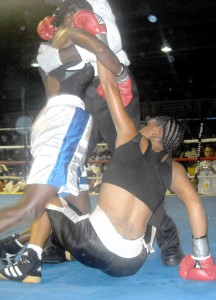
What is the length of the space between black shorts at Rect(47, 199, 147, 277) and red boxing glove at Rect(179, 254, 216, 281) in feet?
0.67

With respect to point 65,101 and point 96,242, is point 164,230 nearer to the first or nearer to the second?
point 96,242

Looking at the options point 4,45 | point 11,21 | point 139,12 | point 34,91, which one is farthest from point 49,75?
point 34,91

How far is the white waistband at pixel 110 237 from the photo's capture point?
141 centimetres

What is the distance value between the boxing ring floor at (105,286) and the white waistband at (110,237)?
0.14 meters

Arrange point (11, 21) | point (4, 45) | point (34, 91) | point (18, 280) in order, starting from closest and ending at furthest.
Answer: point (18, 280), point (11, 21), point (4, 45), point (34, 91)

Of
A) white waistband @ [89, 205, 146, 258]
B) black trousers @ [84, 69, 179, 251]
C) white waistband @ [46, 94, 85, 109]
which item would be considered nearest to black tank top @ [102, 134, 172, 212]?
white waistband @ [89, 205, 146, 258]

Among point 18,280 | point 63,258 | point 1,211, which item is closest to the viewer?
point 1,211

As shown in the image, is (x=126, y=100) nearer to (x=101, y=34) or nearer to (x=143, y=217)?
(x=101, y=34)

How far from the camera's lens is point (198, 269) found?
1.52m

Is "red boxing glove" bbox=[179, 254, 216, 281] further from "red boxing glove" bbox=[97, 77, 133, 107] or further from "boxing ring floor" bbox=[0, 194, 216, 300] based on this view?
"red boxing glove" bbox=[97, 77, 133, 107]

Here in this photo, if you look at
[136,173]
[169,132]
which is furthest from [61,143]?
[169,132]

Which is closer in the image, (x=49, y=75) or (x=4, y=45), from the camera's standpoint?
(x=49, y=75)

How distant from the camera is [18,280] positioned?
1.51m

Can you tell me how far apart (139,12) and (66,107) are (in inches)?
238
